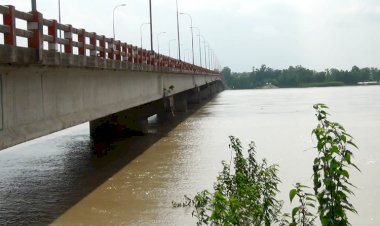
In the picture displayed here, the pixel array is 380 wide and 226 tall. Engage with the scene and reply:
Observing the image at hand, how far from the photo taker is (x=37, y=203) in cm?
1309

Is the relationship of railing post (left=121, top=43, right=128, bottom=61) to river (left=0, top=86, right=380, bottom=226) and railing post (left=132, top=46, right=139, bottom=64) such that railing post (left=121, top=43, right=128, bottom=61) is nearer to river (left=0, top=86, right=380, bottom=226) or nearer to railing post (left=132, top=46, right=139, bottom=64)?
railing post (left=132, top=46, right=139, bottom=64)

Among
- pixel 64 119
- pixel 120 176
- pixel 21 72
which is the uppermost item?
pixel 21 72

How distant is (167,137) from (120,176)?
11.5 metres

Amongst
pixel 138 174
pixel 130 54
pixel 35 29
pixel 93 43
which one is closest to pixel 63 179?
pixel 138 174

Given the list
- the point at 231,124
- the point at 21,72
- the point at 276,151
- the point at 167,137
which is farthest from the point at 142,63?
the point at 21,72

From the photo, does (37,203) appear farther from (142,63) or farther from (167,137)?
(167,137)

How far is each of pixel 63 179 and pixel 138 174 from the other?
243 cm

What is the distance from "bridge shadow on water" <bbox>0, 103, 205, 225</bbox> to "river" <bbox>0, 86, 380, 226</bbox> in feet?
0.08

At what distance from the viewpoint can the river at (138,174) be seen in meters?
11.9

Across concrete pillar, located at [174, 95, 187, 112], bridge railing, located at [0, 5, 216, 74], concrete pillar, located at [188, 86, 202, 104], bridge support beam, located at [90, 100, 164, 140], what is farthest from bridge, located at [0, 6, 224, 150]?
concrete pillar, located at [188, 86, 202, 104]

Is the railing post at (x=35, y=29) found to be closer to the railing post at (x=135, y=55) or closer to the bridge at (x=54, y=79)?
the bridge at (x=54, y=79)

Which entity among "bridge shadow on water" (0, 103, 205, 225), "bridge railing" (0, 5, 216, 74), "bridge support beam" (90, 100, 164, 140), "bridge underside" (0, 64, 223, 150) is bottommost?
"bridge shadow on water" (0, 103, 205, 225)

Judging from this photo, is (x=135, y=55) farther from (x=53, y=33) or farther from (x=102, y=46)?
(x=53, y=33)

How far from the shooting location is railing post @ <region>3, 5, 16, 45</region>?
10.8 meters
